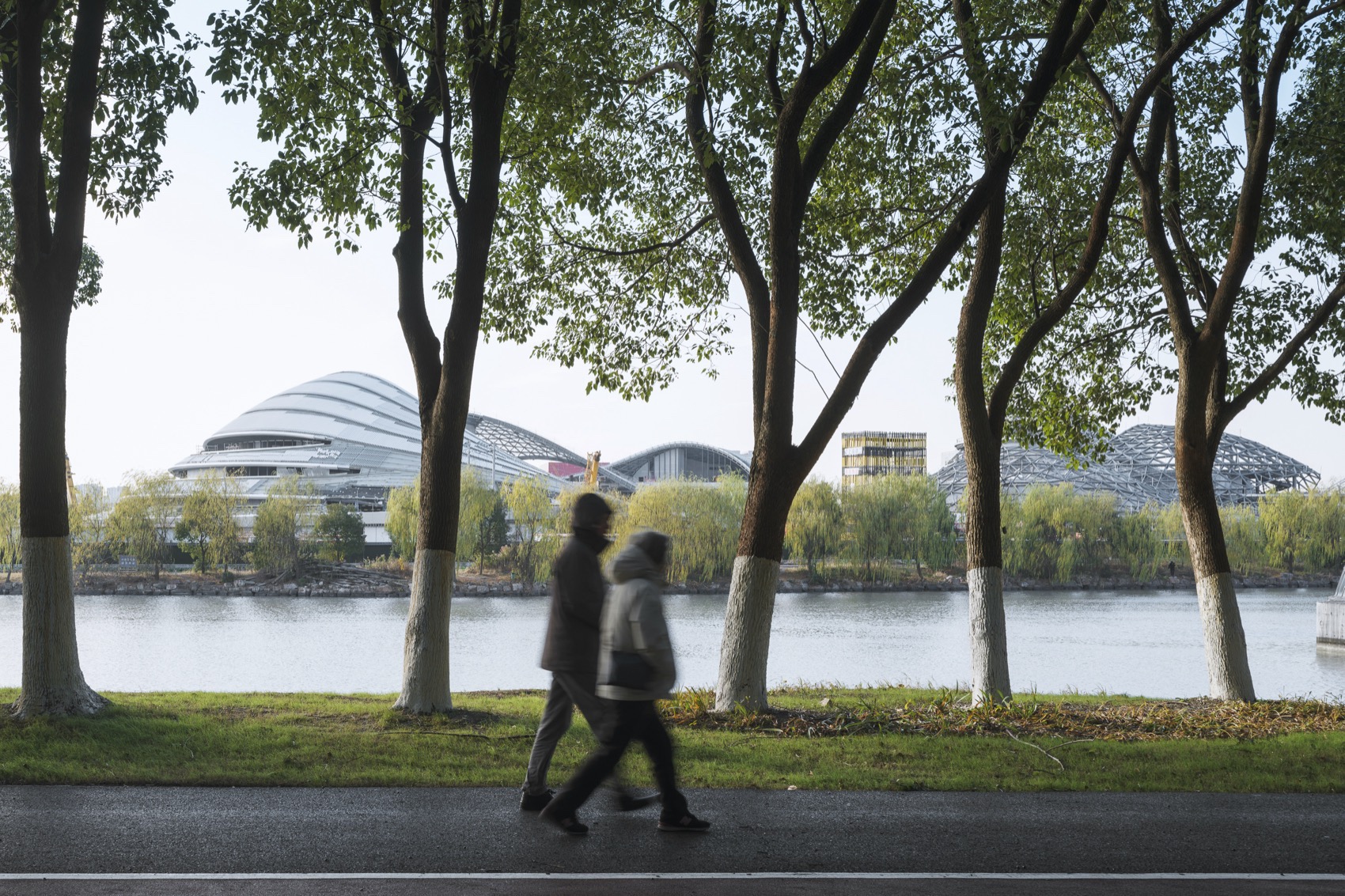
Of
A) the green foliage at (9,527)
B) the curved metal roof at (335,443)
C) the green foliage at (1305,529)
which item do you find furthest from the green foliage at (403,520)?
the green foliage at (1305,529)

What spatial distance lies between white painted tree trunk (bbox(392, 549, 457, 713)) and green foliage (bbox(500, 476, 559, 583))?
4729cm

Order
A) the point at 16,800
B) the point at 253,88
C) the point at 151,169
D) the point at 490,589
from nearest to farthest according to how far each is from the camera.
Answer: the point at 16,800 < the point at 253,88 < the point at 151,169 < the point at 490,589

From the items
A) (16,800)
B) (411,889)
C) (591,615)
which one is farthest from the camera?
(16,800)

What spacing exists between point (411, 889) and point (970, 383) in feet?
24.5

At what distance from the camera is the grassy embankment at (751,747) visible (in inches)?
255

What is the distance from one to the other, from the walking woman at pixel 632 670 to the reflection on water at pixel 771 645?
10.7m

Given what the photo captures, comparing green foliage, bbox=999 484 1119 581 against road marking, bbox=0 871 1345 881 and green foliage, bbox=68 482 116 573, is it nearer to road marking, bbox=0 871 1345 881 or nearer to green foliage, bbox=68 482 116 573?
green foliage, bbox=68 482 116 573

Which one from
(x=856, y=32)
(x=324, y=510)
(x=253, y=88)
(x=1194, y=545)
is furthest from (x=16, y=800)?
(x=324, y=510)

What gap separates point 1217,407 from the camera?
11891 mm

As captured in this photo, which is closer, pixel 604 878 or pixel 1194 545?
pixel 604 878

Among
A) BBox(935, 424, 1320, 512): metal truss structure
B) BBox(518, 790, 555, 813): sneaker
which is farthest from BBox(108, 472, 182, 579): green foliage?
BBox(935, 424, 1320, 512): metal truss structure

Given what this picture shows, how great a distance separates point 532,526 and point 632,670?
54.1 m

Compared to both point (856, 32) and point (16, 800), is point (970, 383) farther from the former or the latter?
point (16, 800)

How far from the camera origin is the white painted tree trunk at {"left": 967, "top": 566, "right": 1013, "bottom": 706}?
9.95 m
